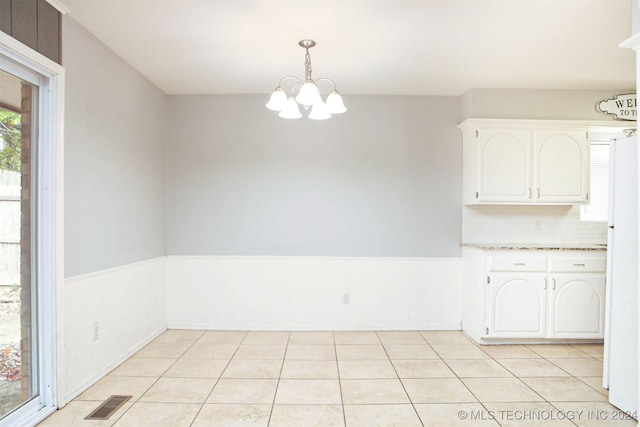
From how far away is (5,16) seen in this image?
6.33ft

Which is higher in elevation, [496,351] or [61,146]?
[61,146]

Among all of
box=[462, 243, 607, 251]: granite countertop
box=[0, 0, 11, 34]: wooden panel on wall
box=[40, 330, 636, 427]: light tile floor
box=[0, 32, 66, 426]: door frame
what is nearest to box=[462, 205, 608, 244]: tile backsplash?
box=[462, 243, 607, 251]: granite countertop

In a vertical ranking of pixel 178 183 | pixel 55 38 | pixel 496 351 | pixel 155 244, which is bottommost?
pixel 496 351

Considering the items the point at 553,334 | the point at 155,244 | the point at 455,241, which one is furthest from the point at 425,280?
the point at 155,244

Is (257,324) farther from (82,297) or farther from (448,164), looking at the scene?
(448,164)

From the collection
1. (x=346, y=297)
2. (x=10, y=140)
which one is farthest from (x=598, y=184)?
(x=10, y=140)

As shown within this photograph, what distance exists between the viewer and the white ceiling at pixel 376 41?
92.0 inches

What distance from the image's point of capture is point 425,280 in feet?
13.2

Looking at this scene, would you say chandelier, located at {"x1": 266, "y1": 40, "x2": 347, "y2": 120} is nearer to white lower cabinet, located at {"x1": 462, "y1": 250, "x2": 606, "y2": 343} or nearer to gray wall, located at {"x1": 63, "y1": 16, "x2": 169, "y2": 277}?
gray wall, located at {"x1": 63, "y1": 16, "x2": 169, "y2": 277}

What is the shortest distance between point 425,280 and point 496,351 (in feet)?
Answer: 3.07

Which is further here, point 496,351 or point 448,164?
point 448,164

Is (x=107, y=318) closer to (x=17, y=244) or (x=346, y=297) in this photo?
(x=17, y=244)

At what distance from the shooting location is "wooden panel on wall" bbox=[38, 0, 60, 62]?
2180mm

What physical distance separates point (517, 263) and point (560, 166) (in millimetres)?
1093
